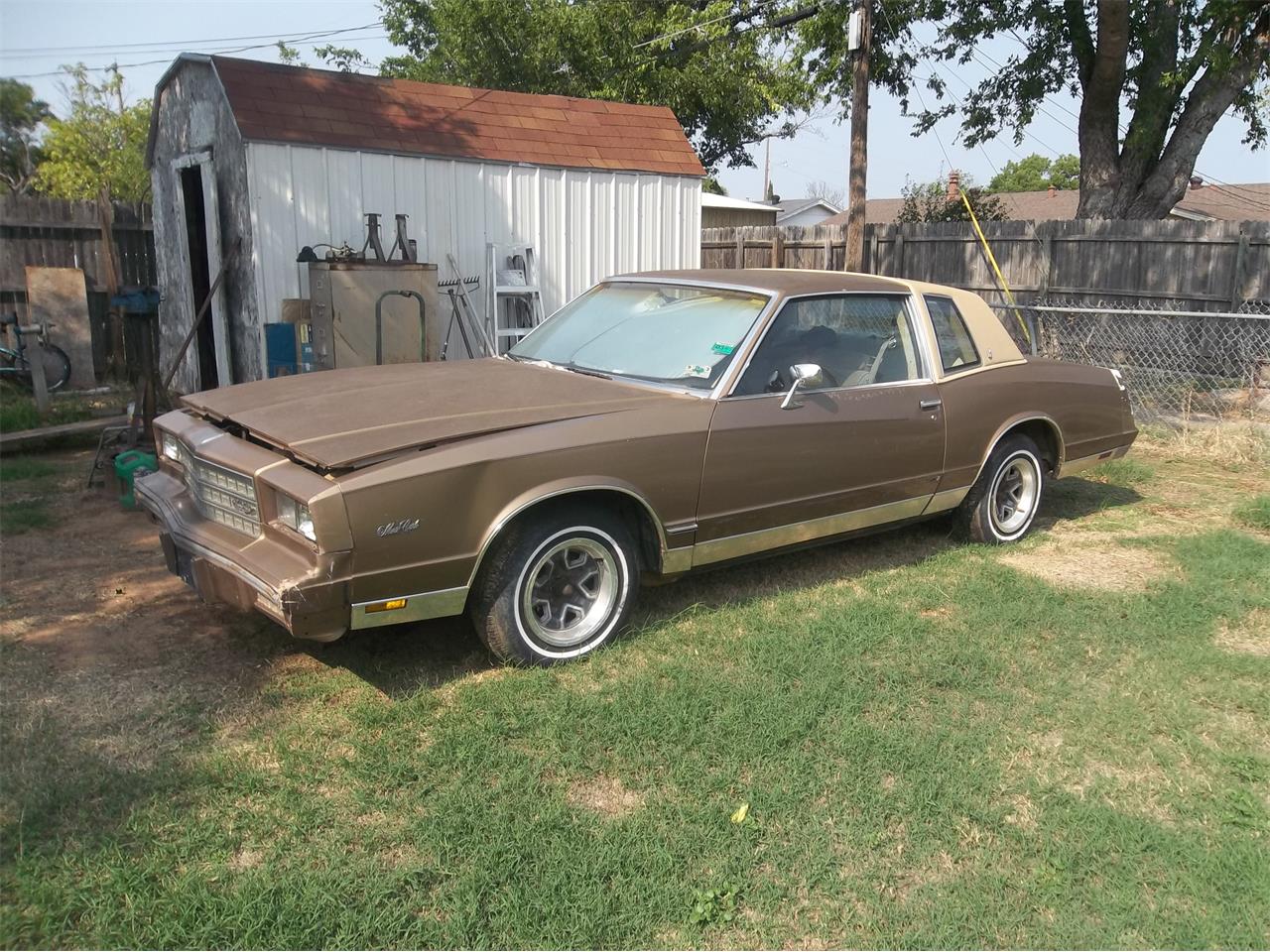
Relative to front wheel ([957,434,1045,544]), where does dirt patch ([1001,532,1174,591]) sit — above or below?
below

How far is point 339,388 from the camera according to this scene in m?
4.68

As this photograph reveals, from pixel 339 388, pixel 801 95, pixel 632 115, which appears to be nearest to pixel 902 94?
pixel 801 95

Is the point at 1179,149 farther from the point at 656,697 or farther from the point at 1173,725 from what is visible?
the point at 656,697

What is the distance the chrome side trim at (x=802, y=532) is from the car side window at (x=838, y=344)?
66 cm

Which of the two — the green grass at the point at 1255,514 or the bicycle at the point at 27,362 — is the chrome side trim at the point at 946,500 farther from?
the bicycle at the point at 27,362

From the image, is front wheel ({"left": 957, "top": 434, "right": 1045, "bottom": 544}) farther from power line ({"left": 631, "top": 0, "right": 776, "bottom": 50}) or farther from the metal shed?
power line ({"left": 631, "top": 0, "right": 776, "bottom": 50})

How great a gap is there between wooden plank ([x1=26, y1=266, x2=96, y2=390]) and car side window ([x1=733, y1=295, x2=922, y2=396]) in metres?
9.05

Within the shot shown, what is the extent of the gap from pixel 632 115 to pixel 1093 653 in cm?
811

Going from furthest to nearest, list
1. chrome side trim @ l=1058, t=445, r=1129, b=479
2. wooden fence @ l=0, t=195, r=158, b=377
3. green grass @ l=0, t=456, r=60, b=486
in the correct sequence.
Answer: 1. wooden fence @ l=0, t=195, r=158, b=377
2. green grass @ l=0, t=456, r=60, b=486
3. chrome side trim @ l=1058, t=445, r=1129, b=479

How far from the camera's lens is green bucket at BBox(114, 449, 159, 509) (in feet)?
21.4

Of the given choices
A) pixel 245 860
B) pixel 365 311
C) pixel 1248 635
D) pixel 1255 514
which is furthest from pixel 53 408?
pixel 1255 514

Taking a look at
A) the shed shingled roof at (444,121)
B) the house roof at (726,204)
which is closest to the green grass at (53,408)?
the shed shingled roof at (444,121)

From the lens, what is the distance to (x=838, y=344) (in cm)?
537

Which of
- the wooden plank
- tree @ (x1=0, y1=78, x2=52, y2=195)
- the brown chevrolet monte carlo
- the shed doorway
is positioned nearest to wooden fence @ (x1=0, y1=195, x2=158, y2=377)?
the wooden plank
